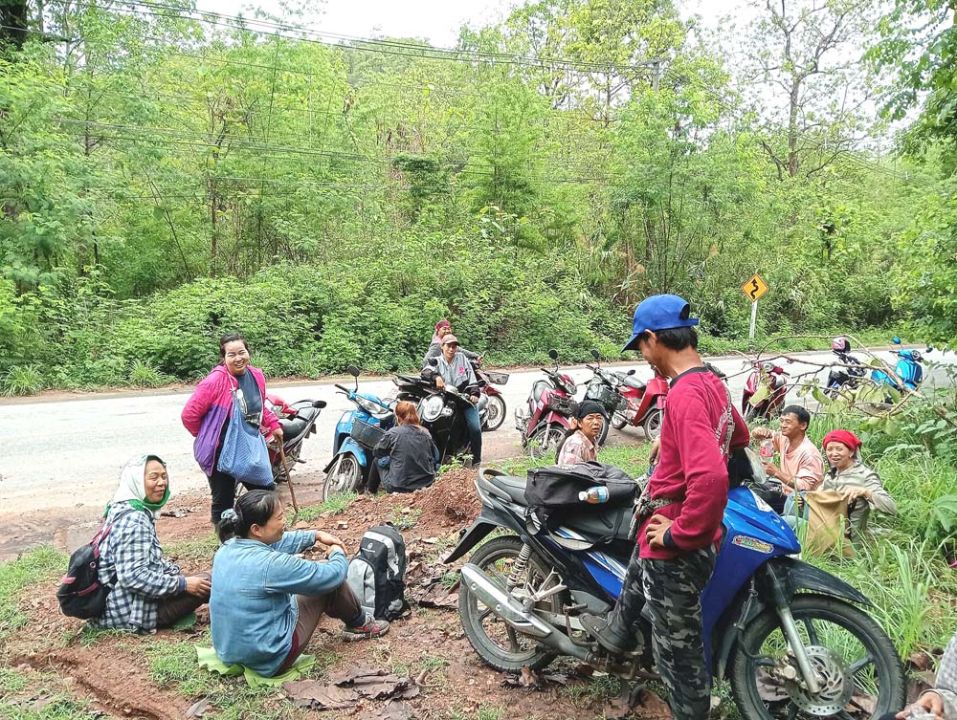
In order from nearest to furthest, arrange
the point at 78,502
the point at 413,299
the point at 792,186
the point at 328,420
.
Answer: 1. the point at 78,502
2. the point at 328,420
3. the point at 413,299
4. the point at 792,186

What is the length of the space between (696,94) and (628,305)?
7001 mm

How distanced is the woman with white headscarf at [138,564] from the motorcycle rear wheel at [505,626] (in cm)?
162

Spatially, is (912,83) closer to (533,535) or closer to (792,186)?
(533,535)

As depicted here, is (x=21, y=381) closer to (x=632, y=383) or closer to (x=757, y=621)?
(x=632, y=383)

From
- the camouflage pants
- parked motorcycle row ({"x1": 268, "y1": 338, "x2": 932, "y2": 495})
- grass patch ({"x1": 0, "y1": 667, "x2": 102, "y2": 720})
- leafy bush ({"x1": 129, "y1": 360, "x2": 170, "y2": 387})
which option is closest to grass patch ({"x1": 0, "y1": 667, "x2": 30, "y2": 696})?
grass patch ({"x1": 0, "y1": 667, "x2": 102, "y2": 720})

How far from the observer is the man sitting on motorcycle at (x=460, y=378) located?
7895mm

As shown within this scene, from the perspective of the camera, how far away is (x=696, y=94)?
22375mm

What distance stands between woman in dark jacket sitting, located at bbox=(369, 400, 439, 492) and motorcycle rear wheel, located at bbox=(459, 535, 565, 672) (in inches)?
108

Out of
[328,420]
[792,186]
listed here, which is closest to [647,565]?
[328,420]

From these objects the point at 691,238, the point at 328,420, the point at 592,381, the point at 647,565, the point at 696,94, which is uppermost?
the point at 696,94

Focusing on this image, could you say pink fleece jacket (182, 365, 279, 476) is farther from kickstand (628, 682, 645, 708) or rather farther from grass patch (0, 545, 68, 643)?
kickstand (628, 682, 645, 708)

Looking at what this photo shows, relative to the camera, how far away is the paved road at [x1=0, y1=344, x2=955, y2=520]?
293 inches

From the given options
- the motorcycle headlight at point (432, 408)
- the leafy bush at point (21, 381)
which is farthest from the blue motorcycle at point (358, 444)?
the leafy bush at point (21, 381)

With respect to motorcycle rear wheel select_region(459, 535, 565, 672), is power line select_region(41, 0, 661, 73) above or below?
above
